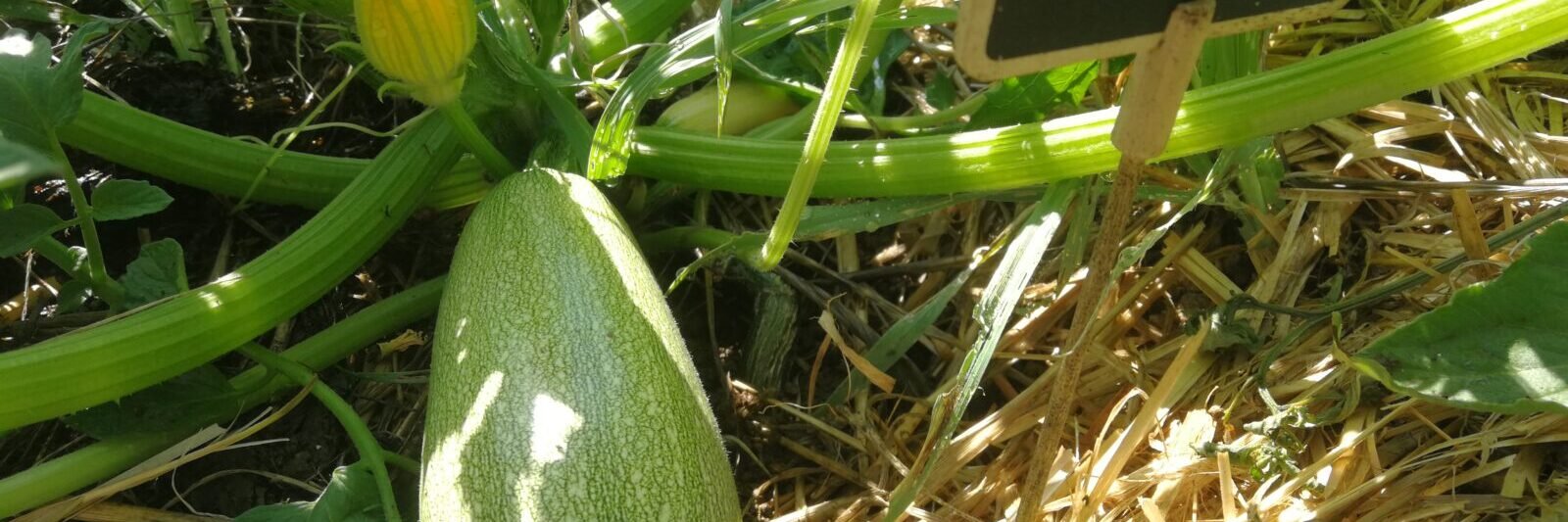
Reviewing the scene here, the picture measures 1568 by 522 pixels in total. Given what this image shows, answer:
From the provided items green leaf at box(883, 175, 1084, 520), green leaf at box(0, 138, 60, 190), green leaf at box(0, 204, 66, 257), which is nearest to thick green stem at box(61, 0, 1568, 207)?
green leaf at box(883, 175, 1084, 520)

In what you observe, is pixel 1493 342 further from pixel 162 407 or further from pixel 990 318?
pixel 162 407

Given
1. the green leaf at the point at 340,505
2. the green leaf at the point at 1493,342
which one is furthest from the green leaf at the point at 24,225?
the green leaf at the point at 1493,342

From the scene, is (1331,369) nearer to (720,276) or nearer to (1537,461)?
(1537,461)

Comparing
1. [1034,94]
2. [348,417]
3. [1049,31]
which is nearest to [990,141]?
[1034,94]

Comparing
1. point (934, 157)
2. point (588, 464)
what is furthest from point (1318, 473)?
point (588, 464)

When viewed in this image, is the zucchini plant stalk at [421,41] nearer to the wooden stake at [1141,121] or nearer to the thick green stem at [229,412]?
the thick green stem at [229,412]

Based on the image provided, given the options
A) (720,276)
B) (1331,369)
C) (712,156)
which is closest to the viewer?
(1331,369)
